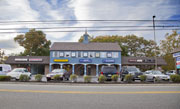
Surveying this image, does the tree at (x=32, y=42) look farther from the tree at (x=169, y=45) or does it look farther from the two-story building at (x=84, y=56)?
the tree at (x=169, y=45)

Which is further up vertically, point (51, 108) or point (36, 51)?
point (36, 51)

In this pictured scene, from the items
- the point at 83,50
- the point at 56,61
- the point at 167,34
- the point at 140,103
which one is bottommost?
the point at 140,103

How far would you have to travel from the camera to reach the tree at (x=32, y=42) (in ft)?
186

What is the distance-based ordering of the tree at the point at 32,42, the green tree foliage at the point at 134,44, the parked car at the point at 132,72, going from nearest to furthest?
the parked car at the point at 132,72 < the green tree foliage at the point at 134,44 < the tree at the point at 32,42

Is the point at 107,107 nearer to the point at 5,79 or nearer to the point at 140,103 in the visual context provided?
the point at 140,103

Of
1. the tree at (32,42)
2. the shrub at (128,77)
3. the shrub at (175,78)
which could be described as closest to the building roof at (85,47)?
the tree at (32,42)

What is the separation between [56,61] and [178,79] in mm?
27657

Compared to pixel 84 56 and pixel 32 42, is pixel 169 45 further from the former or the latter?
pixel 32 42

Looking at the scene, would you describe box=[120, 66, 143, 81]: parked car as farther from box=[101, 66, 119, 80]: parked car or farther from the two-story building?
the two-story building

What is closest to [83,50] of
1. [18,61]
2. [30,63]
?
[30,63]

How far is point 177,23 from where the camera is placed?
16922 millimetres

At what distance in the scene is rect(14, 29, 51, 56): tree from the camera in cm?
5665

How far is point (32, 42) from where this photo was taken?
56969 mm

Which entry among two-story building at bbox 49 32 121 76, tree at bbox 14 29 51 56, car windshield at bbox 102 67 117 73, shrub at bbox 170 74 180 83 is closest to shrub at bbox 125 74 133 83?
car windshield at bbox 102 67 117 73
